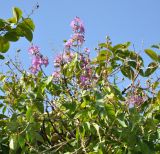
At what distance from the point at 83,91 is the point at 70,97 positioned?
21 centimetres

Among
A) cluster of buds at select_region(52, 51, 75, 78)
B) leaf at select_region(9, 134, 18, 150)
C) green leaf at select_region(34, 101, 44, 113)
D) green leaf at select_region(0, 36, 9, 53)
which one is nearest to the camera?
leaf at select_region(9, 134, 18, 150)

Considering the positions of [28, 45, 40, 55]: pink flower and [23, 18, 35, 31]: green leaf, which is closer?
[23, 18, 35, 31]: green leaf

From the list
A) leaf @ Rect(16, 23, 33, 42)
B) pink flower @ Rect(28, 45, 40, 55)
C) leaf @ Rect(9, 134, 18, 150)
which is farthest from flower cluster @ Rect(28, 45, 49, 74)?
A: leaf @ Rect(9, 134, 18, 150)

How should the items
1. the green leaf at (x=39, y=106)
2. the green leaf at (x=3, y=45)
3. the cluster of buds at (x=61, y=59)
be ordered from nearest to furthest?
1. the green leaf at (x=39, y=106)
2. the green leaf at (x=3, y=45)
3. the cluster of buds at (x=61, y=59)

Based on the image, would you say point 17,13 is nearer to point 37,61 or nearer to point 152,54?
point 37,61

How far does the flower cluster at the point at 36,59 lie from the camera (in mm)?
2334

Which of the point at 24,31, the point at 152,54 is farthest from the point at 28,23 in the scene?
the point at 152,54

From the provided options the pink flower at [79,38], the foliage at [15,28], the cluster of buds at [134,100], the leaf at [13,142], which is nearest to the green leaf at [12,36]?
the foliage at [15,28]

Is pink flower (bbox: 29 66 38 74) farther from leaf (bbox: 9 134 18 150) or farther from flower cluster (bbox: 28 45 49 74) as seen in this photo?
leaf (bbox: 9 134 18 150)

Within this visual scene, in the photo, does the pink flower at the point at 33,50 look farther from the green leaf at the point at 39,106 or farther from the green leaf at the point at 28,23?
the green leaf at the point at 39,106

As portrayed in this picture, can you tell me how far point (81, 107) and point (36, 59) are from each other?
19.1 inches

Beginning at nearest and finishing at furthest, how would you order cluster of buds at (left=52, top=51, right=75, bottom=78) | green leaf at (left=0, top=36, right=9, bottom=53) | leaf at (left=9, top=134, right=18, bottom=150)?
leaf at (left=9, top=134, right=18, bottom=150), green leaf at (left=0, top=36, right=9, bottom=53), cluster of buds at (left=52, top=51, right=75, bottom=78)

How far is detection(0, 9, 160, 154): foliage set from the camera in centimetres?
195

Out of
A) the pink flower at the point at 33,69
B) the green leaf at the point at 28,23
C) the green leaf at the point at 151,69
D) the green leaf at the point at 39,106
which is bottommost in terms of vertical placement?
the green leaf at the point at 39,106
